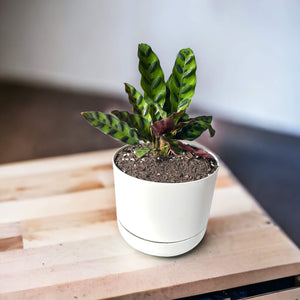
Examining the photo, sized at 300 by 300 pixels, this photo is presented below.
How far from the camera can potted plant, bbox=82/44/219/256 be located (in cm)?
61

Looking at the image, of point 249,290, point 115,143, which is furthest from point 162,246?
point 115,143

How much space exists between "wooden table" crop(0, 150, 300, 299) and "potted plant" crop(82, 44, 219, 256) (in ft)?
0.16

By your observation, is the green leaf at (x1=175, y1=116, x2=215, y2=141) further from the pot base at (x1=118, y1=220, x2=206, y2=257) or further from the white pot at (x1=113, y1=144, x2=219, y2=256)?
the pot base at (x1=118, y1=220, x2=206, y2=257)

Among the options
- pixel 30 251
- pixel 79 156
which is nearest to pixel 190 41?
pixel 79 156

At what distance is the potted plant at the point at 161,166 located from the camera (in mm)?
606

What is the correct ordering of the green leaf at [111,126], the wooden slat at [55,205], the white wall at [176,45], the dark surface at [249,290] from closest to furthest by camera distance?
the green leaf at [111,126] < the dark surface at [249,290] < the wooden slat at [55,205] < the white wall at [176,45]

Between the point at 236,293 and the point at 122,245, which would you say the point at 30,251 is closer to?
the point at 122,245

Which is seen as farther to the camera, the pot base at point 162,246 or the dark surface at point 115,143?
the dark surface at point 115,143

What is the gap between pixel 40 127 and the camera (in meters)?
2.52

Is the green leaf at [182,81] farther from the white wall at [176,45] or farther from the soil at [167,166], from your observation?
the white wall at [176,45]

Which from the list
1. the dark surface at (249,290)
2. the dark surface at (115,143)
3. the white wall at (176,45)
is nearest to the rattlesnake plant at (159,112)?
the dark surface at (249,290)

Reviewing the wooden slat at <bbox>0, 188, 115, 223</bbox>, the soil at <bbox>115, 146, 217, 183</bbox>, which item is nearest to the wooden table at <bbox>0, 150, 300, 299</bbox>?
the wooden slat at <bbox>0, 188, 115, 223</bbox>

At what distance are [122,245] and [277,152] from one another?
1633mm

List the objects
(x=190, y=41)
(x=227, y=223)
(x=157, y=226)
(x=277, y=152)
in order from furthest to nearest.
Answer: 1. (x=190, y=41)
2. (x=277, y=152)
3. (x=227, y=223)
4. (x=157, y=226)
